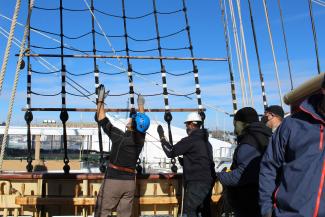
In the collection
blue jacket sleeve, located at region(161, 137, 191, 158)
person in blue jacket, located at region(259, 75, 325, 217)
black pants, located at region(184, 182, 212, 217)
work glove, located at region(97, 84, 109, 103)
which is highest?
work glove, located at region(97, 84, 109, 103)

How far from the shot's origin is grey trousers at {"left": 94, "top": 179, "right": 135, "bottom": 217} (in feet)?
13.1

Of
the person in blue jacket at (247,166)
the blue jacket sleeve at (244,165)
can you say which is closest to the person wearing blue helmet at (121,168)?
the person in blue jacket at (247,166)

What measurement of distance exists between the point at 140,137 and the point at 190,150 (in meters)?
0.48

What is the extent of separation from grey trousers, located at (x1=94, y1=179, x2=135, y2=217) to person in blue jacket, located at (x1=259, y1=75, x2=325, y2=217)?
2.01 meters

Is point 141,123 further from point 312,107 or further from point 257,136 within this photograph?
point 312,107

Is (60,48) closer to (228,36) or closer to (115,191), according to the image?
(228,36)

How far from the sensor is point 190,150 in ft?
13.4

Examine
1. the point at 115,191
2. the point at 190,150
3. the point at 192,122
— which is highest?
the point at 192,122

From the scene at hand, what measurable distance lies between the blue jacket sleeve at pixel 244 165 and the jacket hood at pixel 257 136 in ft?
0.11

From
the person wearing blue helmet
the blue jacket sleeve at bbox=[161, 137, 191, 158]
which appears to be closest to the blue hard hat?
the person wearing blue helmet

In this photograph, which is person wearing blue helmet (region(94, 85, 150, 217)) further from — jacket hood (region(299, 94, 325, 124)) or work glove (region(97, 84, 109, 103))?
jacket hood (region(299, 94, 325, 124))

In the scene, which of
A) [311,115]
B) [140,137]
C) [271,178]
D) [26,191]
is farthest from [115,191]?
[311,115]

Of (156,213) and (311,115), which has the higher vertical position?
(311,115)

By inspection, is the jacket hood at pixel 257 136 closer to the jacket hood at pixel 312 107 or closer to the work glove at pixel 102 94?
the jacket hood at pixel 312 107
